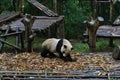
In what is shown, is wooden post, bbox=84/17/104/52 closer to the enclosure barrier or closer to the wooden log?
the wooden log

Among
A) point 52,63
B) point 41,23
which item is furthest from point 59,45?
point 41,23

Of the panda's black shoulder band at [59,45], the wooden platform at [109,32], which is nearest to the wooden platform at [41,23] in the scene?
the wooden platform at [109,32]

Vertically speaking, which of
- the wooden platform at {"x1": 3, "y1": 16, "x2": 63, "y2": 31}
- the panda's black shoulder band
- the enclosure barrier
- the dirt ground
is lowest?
the wooden platform at {"x1": 3, "y1": 16, "x2": 63, "y2": 31}

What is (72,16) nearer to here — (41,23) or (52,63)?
(41,23)

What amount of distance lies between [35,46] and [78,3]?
14.9 ft

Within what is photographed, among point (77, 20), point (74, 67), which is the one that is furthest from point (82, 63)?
point (77, 20)

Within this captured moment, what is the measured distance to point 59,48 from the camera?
371 inches

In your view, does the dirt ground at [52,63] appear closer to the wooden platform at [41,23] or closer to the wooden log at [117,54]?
the wooden log at [117,54]

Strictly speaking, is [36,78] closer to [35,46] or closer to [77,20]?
→ [35,46]

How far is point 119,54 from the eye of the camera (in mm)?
8883

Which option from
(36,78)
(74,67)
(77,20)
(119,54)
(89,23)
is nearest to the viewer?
(36,78)

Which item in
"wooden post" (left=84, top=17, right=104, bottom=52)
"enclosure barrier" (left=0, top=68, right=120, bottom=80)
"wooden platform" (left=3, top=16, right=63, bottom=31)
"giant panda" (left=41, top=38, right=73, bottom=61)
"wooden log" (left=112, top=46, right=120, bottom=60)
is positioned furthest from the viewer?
"wooden platform" (left=3, top=16, right=63, bottom=31)

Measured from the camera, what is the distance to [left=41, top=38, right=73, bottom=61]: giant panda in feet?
30.4

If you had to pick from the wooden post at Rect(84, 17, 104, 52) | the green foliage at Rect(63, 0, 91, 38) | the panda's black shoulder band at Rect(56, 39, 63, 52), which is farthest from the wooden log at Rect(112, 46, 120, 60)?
the green foliage at Rect(63, 0, 91, 38)
